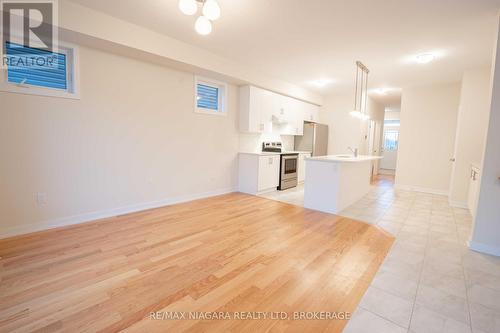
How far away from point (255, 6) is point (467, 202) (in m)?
5.18

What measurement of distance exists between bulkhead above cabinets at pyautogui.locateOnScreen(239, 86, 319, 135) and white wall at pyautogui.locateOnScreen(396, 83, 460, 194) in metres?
2.60

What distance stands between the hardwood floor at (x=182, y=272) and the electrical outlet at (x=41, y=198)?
381 mm

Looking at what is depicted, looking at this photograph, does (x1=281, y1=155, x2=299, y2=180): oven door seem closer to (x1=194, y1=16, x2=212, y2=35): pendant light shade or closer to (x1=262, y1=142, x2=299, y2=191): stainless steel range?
(x1=262, y1=142, x2=299, y2=191): stainless steel range

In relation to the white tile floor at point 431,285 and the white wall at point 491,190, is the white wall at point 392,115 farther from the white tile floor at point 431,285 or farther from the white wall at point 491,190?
the white wall at point 491,190

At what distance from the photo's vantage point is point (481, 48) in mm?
3621

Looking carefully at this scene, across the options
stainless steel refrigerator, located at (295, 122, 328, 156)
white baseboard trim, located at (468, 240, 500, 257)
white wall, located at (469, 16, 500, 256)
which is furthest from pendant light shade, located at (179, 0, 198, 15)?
stainless steel refrigerator, located at (295, 122, 328, 156)

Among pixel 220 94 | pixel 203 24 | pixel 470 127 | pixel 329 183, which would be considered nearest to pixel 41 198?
pixel 203 24

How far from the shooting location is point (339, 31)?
3252 millimetres

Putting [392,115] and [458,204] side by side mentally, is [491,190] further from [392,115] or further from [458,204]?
[392,115]

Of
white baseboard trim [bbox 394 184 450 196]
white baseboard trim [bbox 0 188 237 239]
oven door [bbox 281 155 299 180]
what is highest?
oven door [bbox 281 155 299 180]

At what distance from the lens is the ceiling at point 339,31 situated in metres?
2.69

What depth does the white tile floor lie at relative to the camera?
5.29 ft

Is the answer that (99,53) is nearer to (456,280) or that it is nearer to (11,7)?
(11,7)

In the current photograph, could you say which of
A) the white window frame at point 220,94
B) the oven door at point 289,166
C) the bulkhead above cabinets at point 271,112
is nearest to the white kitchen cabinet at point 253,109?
the bulkhead above cabinets at point 271,112
